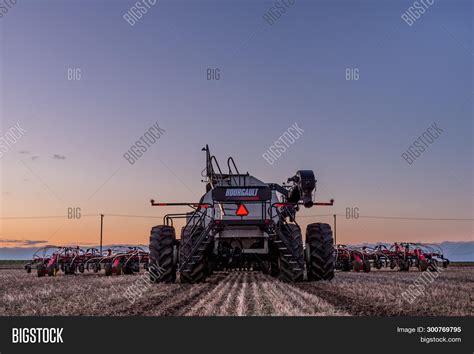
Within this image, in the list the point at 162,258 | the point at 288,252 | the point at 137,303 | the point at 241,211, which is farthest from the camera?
the point at 241,211

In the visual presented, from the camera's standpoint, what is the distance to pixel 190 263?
14.5m

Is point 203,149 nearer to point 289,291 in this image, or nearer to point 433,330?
point 289,291

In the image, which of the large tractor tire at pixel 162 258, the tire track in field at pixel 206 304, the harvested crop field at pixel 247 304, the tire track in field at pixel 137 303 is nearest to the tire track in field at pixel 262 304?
the harvested crop field at pixel 247 304

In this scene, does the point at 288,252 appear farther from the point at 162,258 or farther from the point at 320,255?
the point at 162,258

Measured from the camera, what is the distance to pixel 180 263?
14.6m

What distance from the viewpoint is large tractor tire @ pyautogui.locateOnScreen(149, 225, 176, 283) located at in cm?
1501

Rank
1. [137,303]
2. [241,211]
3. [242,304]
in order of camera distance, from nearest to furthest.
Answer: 1. [242,304]
2. [137,303]
3. [241,211]

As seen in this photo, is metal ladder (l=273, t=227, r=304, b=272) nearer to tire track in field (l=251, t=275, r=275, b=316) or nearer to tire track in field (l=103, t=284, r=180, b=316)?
tire track in field (l=251, t=275, r=275, b=316)

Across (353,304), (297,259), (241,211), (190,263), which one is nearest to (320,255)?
(297,259)

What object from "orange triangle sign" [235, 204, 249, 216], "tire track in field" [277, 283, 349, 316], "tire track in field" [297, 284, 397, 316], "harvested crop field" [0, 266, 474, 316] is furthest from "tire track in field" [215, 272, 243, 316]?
"orange triangle sign" [235, 204, 249, 216]

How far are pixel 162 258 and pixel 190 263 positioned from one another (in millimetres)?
1022

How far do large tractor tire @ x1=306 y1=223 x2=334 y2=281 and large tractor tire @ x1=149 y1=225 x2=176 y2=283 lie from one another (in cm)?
410

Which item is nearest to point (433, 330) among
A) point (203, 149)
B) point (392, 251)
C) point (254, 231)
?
point (254, 231)

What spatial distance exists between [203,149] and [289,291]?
8.13m
